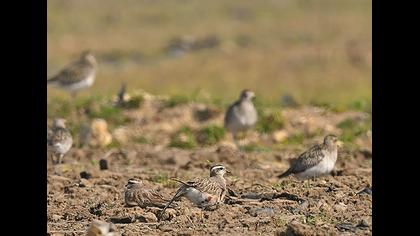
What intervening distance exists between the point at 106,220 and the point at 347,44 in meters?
34.4

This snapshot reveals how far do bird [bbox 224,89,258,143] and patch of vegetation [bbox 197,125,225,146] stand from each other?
211 mm

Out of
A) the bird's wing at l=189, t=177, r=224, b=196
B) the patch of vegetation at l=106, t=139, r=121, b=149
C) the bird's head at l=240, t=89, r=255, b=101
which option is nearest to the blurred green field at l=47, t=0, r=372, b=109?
the bird's head at l=240, t=89, r=255, b=101

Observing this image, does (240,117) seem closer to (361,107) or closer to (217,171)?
(361,107)

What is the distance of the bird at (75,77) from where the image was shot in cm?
2131

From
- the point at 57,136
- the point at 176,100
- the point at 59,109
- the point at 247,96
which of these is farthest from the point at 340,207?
the point at 59,109

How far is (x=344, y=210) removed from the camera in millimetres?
10422

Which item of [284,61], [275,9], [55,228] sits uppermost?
[275,9]

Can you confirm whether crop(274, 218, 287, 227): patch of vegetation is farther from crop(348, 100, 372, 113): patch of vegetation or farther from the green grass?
crop(348, 100, 372, 113): patch of vegetation

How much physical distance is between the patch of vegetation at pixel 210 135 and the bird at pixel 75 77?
12.7 ft

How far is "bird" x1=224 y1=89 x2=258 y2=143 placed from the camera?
1809 cm

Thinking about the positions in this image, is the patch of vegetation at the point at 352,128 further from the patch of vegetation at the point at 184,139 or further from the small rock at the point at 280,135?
the patch of vegetation at the point at 184,139
